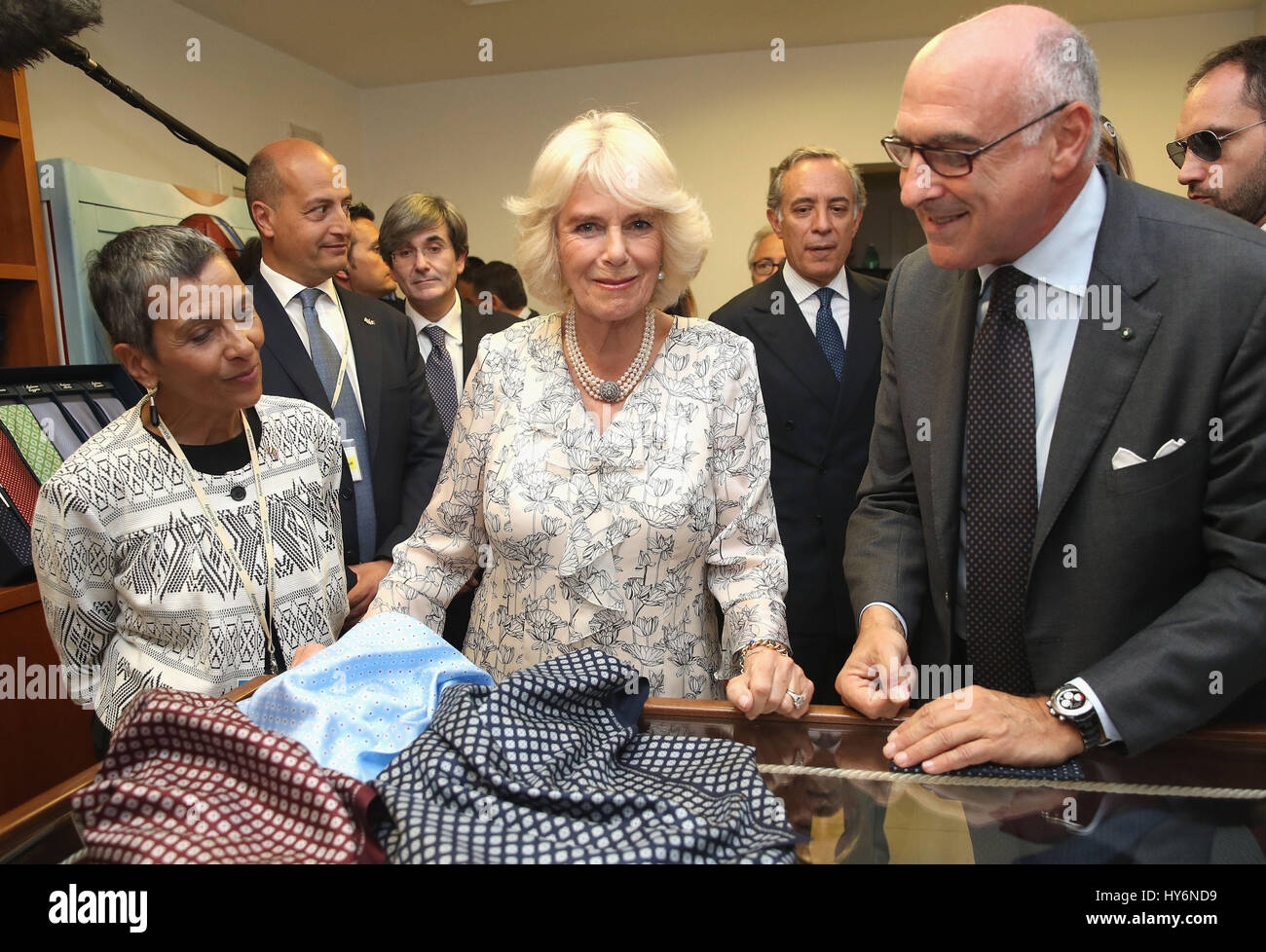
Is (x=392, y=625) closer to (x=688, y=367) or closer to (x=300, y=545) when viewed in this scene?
(x=300, y=545)

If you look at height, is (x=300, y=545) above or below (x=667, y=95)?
below

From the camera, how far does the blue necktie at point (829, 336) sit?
10.3 feet

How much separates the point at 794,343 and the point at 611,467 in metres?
1.56

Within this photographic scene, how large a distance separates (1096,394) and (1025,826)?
26.1 inches

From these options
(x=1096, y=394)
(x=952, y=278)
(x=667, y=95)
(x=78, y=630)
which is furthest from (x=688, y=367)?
(x=667, y=95)

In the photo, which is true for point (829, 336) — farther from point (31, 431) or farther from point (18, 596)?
point (18, 596)

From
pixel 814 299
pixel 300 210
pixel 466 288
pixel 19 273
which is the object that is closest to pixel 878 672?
pixel 814 299

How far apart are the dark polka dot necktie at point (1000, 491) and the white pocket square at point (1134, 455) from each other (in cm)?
11

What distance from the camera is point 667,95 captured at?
750cm

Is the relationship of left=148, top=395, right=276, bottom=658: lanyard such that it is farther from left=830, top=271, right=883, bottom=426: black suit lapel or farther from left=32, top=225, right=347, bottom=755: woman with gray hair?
left=830, top=271, right=883, bottom=426: black suit lapel

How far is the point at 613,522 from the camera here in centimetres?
172

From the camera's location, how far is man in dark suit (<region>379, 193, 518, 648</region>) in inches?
139

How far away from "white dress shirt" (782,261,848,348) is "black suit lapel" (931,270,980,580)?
64.8 inches

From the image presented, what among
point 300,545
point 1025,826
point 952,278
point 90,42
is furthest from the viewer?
point 90,42
